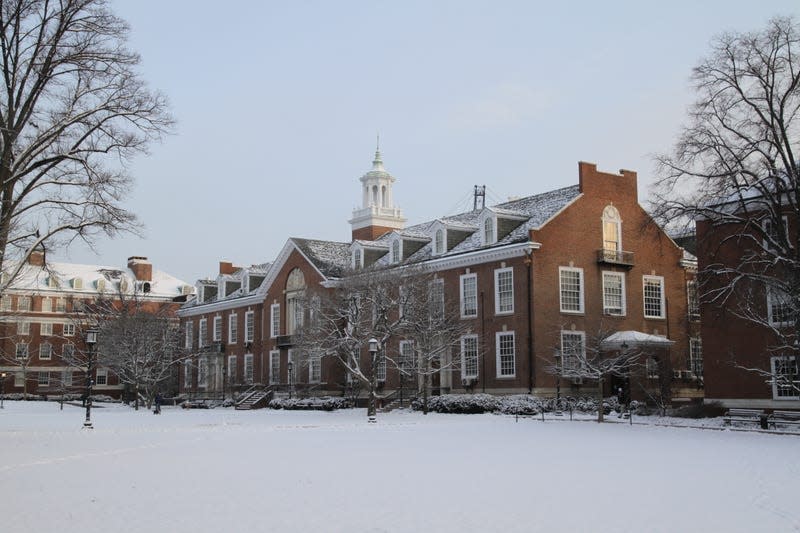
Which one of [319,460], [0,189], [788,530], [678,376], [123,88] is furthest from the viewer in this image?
[678,376]

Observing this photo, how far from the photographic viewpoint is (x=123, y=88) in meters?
25.0

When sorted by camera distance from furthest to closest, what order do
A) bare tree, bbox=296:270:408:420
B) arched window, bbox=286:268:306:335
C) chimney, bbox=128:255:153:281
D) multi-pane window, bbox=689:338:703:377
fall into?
chimney, bbox=128:255:153:281 → arched window, bbox=286:268:306:335 → multi-pane window, bbox=689:338:703:377 → bare tree, bbox=296:270:408:420

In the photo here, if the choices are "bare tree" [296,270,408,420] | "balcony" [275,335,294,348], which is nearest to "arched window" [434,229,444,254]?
"bare tree" [296,270,408,420]

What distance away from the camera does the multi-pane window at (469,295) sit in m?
45.5

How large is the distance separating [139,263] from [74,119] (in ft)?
250

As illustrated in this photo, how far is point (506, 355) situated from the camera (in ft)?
143

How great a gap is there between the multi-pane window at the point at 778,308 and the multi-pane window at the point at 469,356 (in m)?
15.5

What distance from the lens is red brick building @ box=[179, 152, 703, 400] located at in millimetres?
42688

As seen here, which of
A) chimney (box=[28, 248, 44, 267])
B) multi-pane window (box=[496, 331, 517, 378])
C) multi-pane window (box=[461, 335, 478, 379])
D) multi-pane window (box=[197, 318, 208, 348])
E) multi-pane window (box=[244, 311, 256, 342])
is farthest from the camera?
multi-pane window (box=[197, 318, 208, 348])

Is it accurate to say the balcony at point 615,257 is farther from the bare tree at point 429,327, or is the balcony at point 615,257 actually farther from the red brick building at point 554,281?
the bare tree at point 429,327

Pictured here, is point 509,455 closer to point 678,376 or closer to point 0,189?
point 0,189

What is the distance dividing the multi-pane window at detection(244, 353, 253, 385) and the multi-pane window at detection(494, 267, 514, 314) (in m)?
26.5

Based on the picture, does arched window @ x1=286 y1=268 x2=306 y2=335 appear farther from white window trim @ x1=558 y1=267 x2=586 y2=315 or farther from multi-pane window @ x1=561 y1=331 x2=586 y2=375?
multi-pane window @ x1=561 y1=331 x2=586 y2=375

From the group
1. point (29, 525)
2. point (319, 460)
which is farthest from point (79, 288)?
point (29, 525)
